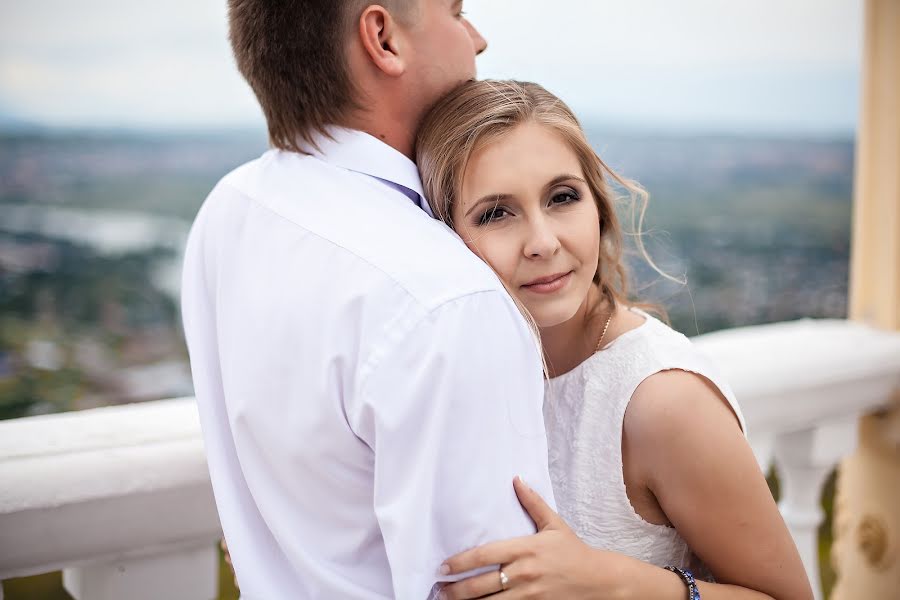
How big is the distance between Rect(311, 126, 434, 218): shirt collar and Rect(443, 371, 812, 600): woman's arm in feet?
1.64

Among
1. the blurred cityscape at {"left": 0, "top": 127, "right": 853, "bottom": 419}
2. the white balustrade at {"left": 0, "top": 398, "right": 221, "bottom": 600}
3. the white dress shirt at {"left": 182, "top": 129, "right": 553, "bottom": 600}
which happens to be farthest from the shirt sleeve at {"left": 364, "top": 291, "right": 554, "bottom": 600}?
the blurred cityscape at {"left": 0, "top": 127, "right": 853, "bottom": 419}

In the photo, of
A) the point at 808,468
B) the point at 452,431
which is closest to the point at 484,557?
the point at 452,431

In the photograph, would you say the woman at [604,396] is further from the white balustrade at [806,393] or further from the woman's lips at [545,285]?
the white balustrade at [806,393]

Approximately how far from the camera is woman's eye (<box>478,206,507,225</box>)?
130cm

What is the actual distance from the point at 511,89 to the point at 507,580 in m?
0.76

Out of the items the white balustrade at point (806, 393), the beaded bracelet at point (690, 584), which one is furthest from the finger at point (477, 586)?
the white balustrade at point (806, 393)

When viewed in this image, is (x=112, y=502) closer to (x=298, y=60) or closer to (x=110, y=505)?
(x=110, y=505)

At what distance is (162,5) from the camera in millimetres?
2445

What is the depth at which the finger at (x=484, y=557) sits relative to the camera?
0.96m

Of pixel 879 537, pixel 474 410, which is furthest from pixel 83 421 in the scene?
pixel 879 537

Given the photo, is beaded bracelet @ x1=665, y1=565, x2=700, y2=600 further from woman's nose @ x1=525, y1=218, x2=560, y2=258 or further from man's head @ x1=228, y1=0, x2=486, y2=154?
man's head @ x1=228, y1=0, x2=486, y2=154

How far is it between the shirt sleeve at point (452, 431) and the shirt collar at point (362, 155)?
323mm

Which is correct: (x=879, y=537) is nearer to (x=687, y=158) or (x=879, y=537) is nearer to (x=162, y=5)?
(x=687, y=158)

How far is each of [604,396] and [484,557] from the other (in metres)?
0.46
